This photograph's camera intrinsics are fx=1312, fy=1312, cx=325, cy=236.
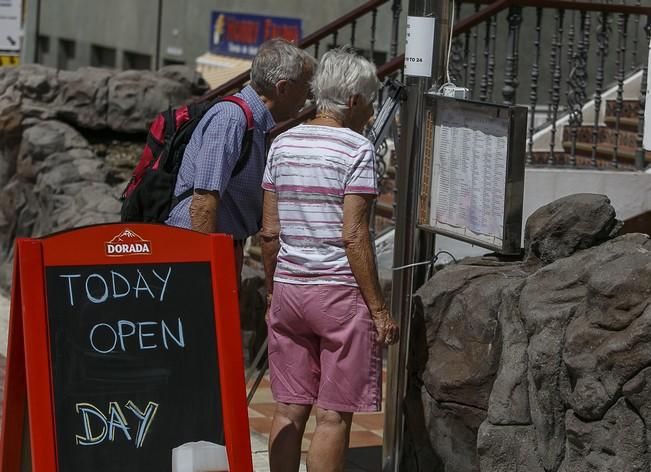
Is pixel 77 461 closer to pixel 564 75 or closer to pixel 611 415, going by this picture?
pixel 611 415

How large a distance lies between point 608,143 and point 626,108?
66 cm

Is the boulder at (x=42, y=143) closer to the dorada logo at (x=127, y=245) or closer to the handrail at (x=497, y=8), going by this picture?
the handrail at (x=497, y=8)

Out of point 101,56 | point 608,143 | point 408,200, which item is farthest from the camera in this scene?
point 101,56

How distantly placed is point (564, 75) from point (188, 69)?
384 cm

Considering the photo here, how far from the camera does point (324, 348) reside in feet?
14.9

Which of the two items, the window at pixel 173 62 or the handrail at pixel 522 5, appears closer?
the handrail at pixel 522 5

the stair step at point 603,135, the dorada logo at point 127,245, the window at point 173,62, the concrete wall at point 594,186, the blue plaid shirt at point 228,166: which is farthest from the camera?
the window at point 173,62

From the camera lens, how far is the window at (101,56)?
23578 millimetres

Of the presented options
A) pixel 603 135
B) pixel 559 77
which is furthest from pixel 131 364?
pixel 603 135

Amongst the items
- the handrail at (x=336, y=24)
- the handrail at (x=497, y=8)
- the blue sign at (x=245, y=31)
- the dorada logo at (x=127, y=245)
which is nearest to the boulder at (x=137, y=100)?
the handrail at (x=336, y=24)

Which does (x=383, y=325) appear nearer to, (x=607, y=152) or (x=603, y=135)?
(x=607, y=152)

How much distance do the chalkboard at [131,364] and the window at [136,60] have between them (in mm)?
18042

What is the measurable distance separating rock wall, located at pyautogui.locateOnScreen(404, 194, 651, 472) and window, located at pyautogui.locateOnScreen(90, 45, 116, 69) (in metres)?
19.4

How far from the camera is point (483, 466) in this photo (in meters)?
4.33
